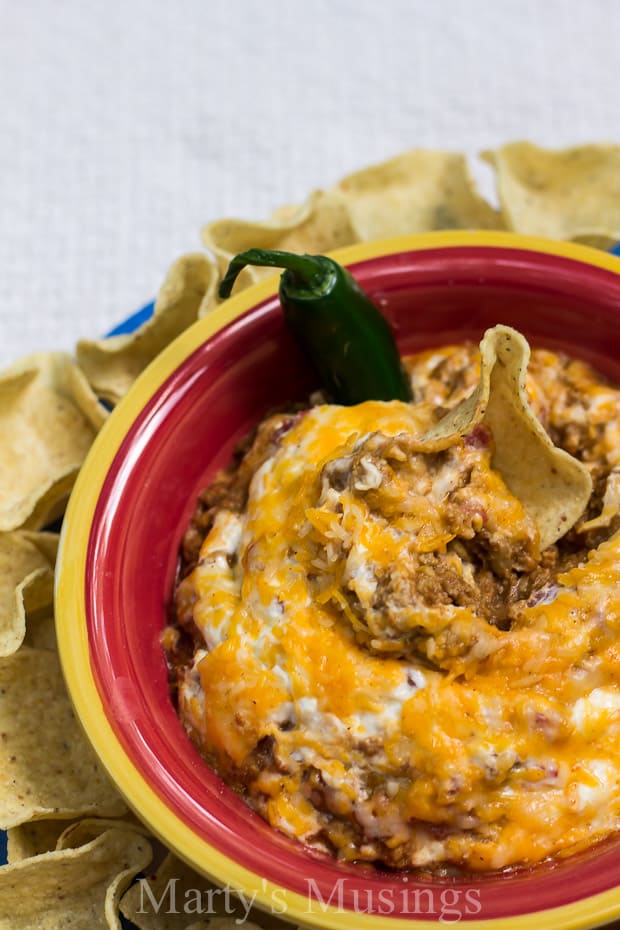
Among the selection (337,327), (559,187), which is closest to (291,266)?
(337,327)

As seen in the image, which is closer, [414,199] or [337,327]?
[337,327]

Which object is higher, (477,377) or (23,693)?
(477,377)

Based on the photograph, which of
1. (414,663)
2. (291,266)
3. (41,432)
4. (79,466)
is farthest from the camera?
(41,432)

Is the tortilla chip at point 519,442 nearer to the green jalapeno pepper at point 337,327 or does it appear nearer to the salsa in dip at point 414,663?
the salsa in dip at point 414,663

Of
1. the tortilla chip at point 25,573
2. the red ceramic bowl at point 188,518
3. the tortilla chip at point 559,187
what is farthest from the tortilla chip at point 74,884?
the tortilla chip at point 559,187

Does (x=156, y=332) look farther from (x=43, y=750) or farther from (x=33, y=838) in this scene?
(x=33, y=838)

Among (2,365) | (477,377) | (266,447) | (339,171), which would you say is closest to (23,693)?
(266,447)

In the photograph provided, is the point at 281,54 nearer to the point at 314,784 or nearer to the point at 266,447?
the point at 266,447

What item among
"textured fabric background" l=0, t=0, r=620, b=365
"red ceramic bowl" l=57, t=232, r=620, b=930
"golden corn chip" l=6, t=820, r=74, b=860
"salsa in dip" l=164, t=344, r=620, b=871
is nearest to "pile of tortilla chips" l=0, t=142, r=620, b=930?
"golden corn chip" l=6, t=820, r=74, b=860
